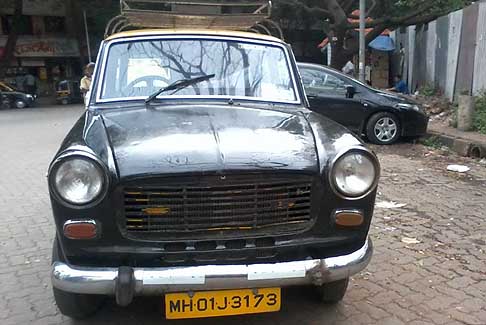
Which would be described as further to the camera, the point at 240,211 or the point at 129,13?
the point at 129,13

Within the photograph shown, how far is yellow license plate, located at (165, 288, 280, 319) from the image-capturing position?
279 centimetres

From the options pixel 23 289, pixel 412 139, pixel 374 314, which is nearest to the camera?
pixel 374 314

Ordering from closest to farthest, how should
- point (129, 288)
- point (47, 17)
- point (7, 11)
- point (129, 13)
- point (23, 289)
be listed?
point (129, 288)
point (23, 289)
point (129, 13)
point (7, 11)
point (47, 17)

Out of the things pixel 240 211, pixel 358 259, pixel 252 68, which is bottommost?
pixel 358 259

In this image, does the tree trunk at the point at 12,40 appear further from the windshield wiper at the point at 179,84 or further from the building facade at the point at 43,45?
the windshield wiper at the point at 179,84

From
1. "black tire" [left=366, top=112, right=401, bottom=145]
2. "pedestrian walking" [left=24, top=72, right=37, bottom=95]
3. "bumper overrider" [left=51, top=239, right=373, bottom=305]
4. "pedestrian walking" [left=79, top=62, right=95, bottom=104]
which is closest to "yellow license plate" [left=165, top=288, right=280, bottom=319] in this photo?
"bumper overrider" [left=51, top=239, right=373, bottom=305]

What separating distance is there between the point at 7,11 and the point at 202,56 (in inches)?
1309

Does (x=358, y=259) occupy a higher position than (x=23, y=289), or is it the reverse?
(x=358, y=259)

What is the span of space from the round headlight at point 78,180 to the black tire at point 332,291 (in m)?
1.63

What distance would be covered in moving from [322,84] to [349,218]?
735 cm

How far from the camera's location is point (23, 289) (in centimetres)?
390

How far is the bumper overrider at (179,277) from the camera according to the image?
265 centimetres

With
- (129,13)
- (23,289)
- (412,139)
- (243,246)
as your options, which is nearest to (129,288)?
(243,246)

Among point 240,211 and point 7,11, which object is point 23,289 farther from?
point 7,11
